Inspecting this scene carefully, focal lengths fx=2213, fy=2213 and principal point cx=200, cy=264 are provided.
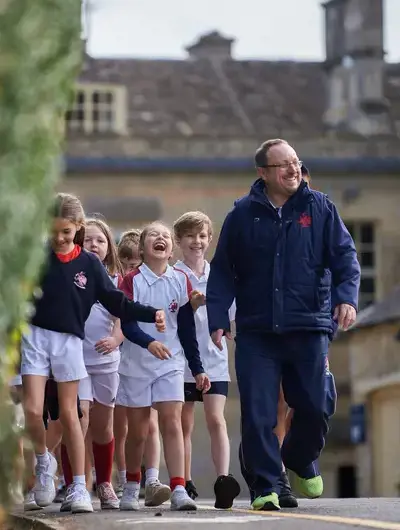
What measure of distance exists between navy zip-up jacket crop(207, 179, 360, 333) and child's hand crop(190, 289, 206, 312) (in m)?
0.79

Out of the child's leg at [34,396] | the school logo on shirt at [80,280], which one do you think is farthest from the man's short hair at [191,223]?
the child's leg at [34,396]

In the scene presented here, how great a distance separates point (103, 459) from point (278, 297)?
76.6 inches

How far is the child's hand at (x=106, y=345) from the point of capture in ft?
43.8

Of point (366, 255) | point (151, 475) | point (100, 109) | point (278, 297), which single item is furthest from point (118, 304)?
point (100, 109)

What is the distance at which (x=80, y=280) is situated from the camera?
12.2m

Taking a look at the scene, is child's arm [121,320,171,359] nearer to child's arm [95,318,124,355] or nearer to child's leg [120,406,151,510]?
child's leg [120,406,151,510]

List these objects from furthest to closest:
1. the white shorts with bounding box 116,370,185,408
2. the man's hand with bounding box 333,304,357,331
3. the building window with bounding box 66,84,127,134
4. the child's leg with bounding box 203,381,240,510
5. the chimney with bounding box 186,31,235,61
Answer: the chimney with bounding box 186,31,235,61 < the building window with bounding box 66,84,127,134 < the child's leg with bounding box 203,381,240,510 < the white shorts with bounding box 116,370,185,408 < the man's hand with bounding box 333,304,357,331

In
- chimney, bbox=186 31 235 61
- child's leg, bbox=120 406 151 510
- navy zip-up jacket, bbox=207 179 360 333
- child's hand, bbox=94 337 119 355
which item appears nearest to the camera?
navy zip-up jacket, bbox=207 179 360 333

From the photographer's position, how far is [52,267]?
39.9 feet

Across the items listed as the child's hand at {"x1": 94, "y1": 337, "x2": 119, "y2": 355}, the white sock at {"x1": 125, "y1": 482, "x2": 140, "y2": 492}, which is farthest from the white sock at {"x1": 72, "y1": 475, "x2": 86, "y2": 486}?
the child's hand at {"x1": 94, "y1": 337, "x2": 119, "y2": 355}

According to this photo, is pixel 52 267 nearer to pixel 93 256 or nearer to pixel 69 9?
pixel 93 256

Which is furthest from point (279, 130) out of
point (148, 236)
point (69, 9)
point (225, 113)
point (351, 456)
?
point (69, 9)

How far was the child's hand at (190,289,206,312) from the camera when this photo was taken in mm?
12992

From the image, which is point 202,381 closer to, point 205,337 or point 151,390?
point 151,390
